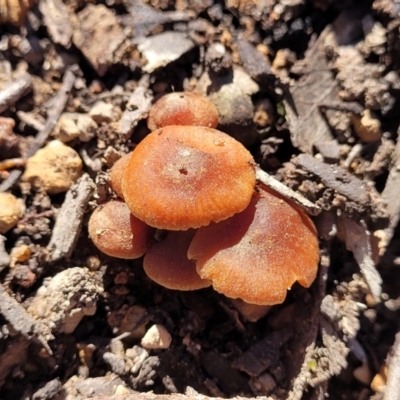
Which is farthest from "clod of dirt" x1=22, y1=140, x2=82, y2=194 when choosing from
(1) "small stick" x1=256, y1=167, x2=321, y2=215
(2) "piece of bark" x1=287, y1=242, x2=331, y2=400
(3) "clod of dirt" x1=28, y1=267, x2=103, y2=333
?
(2) "piece of bark" x1=287, y1=242, x2=331, y2=400

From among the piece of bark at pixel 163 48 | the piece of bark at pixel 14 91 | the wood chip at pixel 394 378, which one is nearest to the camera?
the wood chip at pixel 394 378

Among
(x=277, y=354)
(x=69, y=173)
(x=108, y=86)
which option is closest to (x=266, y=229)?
(x=277, y=354)

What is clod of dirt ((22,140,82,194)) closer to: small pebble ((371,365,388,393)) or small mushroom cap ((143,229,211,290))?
small mushroom cap ((143,229,211,290))

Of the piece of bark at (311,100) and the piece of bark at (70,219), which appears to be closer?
the piece of bark at (70,219)

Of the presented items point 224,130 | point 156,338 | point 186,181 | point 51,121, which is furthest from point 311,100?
point 156,338

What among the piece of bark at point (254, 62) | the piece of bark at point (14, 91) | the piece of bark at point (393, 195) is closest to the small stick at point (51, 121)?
the piece of bark at point (14, 91)

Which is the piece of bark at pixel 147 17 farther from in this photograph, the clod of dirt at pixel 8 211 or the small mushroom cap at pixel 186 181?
the clod of dirt at pixel 8 211
